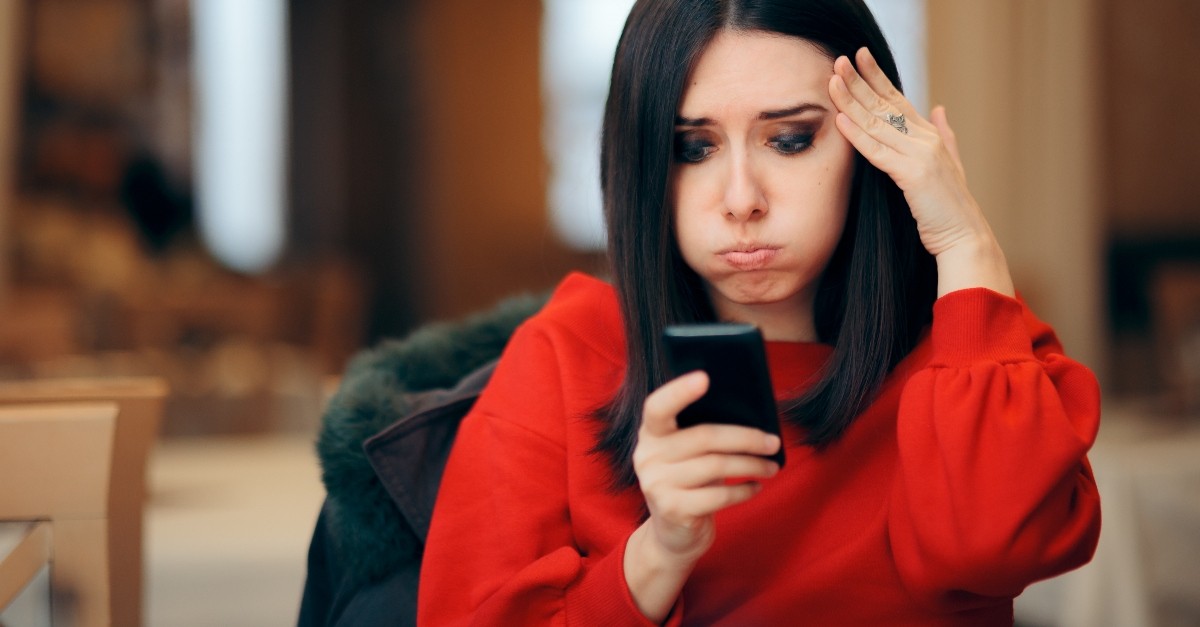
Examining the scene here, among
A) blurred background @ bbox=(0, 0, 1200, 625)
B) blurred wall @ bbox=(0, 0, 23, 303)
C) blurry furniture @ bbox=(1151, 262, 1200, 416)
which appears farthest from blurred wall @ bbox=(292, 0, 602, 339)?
blurry furniture @ bbox=(1151, 262, 1200, 416)

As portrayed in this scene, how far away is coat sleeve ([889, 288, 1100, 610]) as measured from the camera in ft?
2.79

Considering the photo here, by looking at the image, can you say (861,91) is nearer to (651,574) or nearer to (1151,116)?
(651,574)

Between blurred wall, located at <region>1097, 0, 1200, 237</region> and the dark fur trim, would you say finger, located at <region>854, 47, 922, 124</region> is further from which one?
blurred wall, located at <region>1097, 0, 1200, 237</region>

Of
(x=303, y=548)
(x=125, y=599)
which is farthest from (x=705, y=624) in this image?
(x=303, y=548)

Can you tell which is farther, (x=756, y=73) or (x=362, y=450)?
(x=362, y=450)

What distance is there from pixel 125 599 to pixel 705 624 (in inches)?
23.9

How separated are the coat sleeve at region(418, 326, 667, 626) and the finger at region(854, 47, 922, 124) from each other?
0.37 metres

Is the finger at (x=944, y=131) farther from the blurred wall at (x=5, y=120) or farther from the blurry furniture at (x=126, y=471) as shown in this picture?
the blurred wall at (x=5, y=120)

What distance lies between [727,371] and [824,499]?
0.99ft

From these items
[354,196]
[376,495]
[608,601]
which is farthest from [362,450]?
[354,196]

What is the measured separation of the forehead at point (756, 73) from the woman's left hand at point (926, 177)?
0.07 ft

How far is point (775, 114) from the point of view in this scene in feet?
3.07

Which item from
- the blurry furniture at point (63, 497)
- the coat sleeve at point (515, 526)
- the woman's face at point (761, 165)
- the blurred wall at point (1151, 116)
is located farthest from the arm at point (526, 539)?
the blurred wall at point (1151, 116)

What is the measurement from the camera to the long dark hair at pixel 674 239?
3.16 feet
